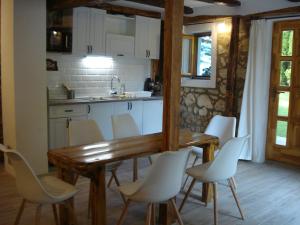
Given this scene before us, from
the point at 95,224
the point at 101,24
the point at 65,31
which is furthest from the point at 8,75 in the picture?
the point at 95,224

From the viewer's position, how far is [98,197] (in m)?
2.75

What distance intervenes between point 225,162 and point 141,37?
12.0 feet

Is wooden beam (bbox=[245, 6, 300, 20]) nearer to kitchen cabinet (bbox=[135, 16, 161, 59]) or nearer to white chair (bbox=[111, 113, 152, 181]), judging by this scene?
kitchen cabinet (bbox=[135, 16, 161, 59])

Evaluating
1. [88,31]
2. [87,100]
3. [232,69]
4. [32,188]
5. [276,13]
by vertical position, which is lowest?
[32,188]

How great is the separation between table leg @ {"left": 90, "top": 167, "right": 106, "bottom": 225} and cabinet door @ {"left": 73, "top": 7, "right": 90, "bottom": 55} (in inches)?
123

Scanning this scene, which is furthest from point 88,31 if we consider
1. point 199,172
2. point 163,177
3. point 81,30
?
point 163,177

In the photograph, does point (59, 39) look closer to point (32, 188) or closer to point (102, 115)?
point (102, 115)

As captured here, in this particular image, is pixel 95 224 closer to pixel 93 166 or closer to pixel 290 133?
pixel 93 166

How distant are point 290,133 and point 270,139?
35 cm

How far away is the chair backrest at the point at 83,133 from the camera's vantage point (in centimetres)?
356

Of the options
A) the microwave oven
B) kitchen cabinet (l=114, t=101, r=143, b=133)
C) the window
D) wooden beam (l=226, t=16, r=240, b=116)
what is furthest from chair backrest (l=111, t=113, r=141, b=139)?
the window

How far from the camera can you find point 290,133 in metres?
5.40

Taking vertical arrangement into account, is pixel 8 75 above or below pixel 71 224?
above

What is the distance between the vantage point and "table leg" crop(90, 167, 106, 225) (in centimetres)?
275
